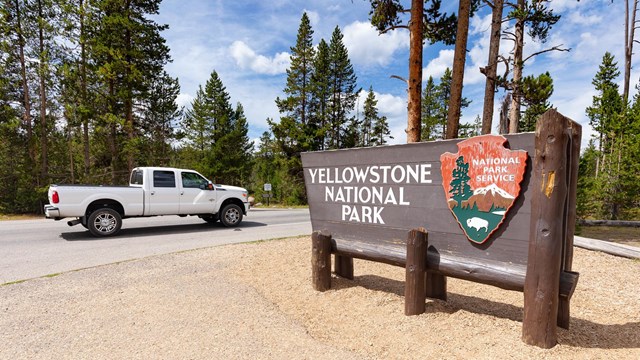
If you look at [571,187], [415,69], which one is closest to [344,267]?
[571,187]

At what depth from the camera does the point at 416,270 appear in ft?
11.4

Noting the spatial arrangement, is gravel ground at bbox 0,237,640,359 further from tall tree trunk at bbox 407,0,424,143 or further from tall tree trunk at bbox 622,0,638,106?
tall tree trunk at bbox 622,0,638,106

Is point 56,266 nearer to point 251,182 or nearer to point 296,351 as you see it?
point 296,351

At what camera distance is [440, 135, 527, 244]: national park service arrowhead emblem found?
2955 mm

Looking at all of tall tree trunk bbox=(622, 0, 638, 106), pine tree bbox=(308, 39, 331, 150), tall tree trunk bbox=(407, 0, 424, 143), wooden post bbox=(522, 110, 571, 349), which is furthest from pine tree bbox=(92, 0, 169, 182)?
tall tree trunk bbox=(622, 0, 638, 106)

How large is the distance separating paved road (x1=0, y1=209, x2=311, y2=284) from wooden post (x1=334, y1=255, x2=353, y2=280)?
4110mm

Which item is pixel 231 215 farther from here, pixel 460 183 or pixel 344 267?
pixel 460 183

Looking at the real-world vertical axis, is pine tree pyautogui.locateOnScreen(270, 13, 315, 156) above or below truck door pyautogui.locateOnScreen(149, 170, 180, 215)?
above

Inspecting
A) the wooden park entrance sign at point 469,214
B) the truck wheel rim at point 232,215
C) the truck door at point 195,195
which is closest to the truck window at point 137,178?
the truck door at point 195,195

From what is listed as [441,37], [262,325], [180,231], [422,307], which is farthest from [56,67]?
[422,307]

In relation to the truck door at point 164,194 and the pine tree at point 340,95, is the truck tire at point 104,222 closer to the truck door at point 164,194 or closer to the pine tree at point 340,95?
the truck door at point 164,194

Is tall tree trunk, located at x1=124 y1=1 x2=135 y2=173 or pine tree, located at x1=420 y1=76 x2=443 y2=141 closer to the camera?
tall tree trunk, located at x1=124 y1=1 x2=135 y2=173

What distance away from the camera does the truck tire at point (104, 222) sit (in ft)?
28.3

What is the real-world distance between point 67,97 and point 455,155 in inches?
874
